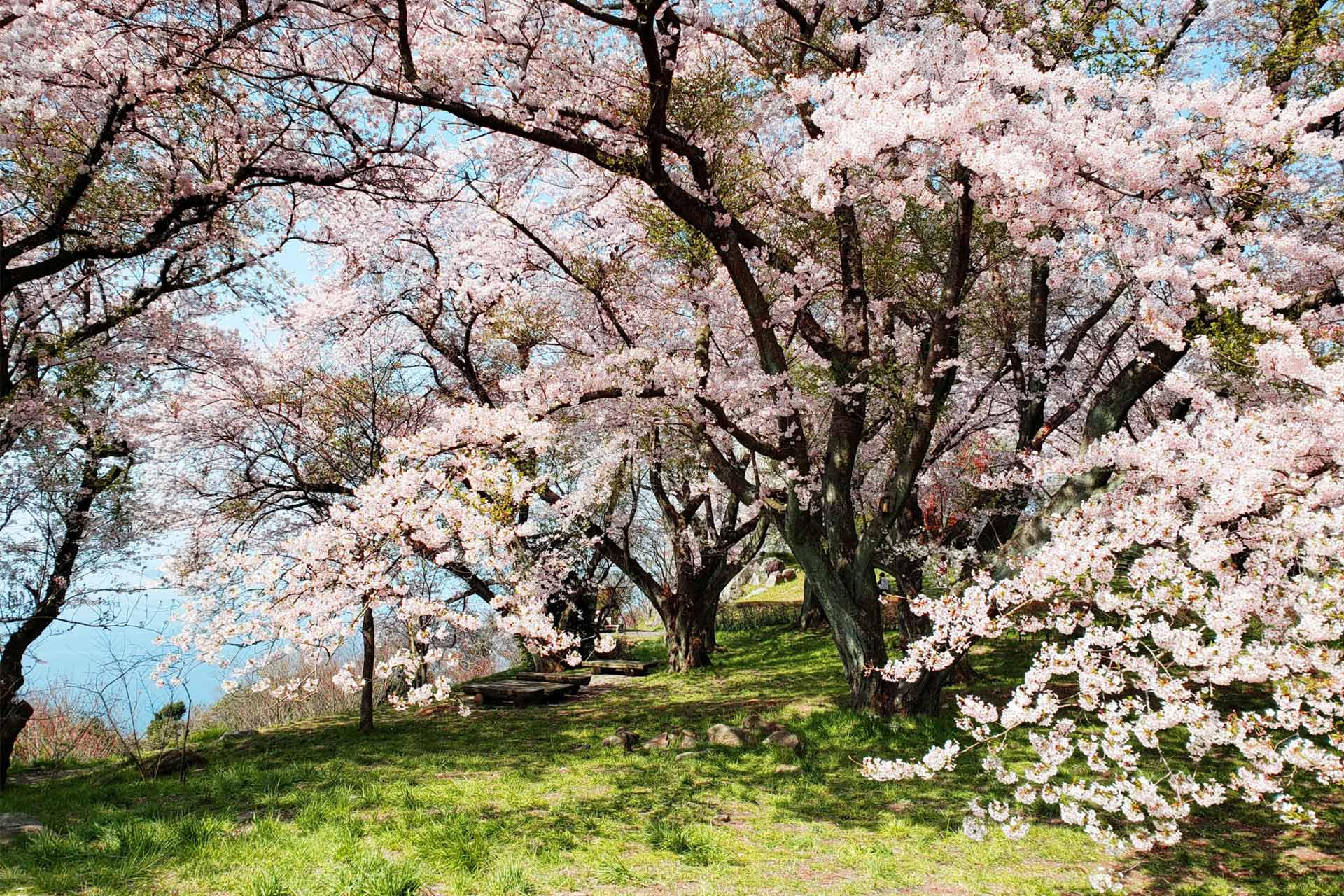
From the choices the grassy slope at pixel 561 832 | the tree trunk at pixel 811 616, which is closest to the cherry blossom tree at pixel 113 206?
the grassy slope at pixel 561 832

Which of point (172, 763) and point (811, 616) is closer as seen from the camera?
point (172, 763)

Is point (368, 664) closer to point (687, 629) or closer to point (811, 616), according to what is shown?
point (687, 629)

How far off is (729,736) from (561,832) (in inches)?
115

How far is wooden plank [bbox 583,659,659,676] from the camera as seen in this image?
47.9ft

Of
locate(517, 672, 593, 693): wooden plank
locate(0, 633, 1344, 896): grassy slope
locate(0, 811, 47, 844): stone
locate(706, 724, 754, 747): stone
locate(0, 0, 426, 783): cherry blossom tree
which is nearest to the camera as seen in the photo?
locate(0, 633, 1344, 896): grassy slope

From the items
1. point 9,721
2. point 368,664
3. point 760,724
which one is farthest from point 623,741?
point 9,721

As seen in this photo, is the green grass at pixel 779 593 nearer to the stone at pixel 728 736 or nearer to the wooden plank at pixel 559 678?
the wooden plank at pixel 559 678

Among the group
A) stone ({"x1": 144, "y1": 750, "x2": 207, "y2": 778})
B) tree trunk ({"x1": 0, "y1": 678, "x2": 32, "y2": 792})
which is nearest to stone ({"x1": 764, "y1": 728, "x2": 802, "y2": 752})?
stone ({"x1": 144, "y1": 750, "x2": 207, "y2": 778})

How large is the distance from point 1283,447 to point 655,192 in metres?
5.34

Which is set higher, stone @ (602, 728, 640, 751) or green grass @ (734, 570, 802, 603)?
green grass @ (734, 570, 802, 603)

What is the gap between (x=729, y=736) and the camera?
774 cm

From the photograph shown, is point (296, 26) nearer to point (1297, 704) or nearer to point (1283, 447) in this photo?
point (1283, 447)

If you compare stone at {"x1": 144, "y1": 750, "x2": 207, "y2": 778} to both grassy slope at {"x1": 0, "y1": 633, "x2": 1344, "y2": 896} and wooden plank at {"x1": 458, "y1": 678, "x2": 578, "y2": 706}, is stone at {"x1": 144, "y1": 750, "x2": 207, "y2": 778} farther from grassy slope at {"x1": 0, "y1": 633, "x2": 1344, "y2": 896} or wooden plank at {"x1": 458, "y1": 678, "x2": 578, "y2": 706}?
wooden plank at {"x1": 458, "y1": 678, "x2": 578, "y2": 706}

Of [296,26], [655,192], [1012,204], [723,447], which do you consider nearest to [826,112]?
[1012,204]
